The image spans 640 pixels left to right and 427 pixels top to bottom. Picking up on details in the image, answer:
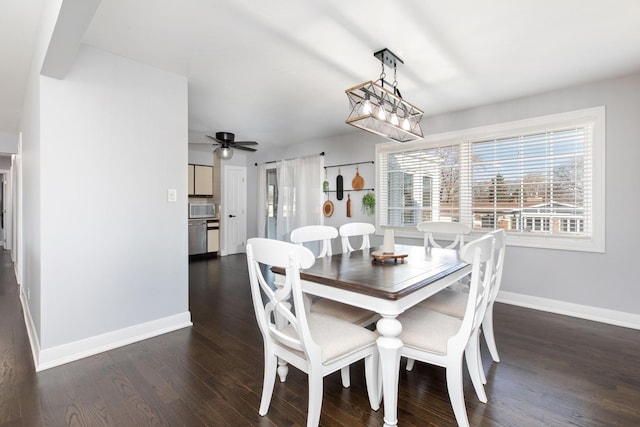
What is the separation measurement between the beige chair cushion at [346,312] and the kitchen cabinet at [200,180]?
16.7 ft

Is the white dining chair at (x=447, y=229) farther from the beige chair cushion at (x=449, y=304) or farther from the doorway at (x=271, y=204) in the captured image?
the doorway at (x=271, y=204)

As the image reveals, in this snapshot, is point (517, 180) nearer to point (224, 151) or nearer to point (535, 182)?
point (535, 182)

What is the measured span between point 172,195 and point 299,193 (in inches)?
125

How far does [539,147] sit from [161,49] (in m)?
3.80

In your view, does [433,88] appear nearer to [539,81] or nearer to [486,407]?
[539,81]

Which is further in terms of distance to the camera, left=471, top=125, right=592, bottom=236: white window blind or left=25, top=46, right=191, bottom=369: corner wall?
left=471, top=125, right=592, bottom=236: white window blind

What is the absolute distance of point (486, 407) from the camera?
1.72 metres

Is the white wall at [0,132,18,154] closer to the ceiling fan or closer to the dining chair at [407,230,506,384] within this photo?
the ceiling fan

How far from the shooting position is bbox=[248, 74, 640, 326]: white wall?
2.86 meters

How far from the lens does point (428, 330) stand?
5.50ft

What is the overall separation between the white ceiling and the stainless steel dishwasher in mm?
3344

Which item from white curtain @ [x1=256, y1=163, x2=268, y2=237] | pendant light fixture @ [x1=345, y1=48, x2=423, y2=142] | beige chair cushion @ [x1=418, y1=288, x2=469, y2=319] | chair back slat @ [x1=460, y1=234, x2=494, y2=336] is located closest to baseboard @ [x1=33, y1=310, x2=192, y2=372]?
beige chair cushion @ [x1=418, y1=288, x2=469, y2=319]

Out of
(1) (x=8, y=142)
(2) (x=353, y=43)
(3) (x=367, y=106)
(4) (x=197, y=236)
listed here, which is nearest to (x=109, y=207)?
(3) (x=367, y=106)

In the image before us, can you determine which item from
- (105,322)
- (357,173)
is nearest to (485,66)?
(357,173)
